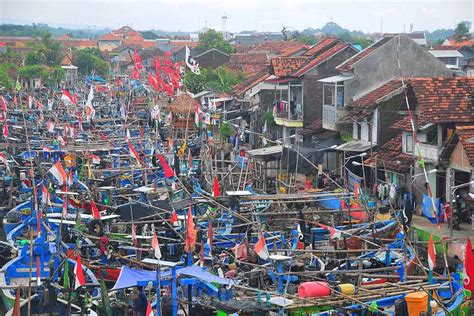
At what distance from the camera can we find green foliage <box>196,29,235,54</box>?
80700 millimetres

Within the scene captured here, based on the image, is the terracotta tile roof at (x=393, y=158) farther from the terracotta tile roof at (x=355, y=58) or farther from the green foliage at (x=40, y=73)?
the green foliage at (x=40, y=73)

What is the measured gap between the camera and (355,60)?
36.1 metres

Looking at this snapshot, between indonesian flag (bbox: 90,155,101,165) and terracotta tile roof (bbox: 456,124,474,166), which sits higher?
terracotta tile roof (bbox: 456,124,474,166)

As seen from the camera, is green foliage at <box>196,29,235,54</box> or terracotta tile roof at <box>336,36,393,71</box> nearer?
terracotta tile roof at <box>336,36,393,71</box>

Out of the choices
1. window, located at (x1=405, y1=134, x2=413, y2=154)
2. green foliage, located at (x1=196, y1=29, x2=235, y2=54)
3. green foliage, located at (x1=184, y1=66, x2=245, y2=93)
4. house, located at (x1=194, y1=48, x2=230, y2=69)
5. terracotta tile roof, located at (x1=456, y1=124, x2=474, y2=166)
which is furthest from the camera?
green foliage, located at (x1=196, y1=29, x2=235, y2=54)

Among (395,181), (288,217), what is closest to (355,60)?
(395,181)

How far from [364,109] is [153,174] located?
7.94m

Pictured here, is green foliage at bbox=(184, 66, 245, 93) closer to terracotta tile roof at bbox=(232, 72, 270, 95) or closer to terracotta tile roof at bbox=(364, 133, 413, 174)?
terracotta tile roof at bbox=(232, 72, 270, 95)

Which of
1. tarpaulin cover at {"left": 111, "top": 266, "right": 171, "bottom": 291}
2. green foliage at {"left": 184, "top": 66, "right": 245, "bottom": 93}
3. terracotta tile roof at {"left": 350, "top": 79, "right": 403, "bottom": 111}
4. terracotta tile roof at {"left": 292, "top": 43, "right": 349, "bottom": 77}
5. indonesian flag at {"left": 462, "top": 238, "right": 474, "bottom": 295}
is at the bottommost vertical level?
green foliage at {"left": 184, "top": 66, "right": 245, "bottom": 93}

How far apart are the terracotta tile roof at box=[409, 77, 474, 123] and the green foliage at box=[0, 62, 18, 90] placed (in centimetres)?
5299

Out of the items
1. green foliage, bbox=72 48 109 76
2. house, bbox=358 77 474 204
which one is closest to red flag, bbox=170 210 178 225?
house, bbox=358 77 474 204

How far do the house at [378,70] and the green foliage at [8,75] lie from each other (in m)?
45.2

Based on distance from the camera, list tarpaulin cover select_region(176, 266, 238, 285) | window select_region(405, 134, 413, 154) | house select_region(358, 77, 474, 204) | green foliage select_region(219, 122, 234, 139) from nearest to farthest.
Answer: tarpaulin cover select_region(176, 266, 238, 285), house select_region(358, 77, 474, 204), window select_region(405, 134, 413, 154), green foliage select_region(219, 122, 234, 139)

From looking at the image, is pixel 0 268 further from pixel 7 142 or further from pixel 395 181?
pixel 7 142
